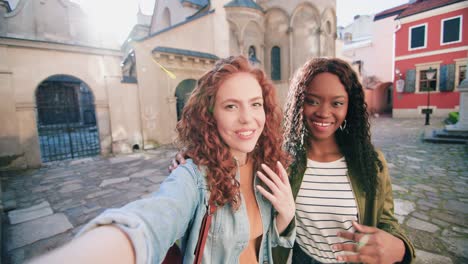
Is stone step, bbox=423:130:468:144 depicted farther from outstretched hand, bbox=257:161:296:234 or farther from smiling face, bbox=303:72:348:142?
outstretched hand, bbox=257:161:296:234

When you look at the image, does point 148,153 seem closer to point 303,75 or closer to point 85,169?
point 85,169

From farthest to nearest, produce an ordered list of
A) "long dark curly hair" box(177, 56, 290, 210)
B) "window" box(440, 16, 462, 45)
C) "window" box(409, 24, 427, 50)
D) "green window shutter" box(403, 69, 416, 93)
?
"green window shutter" box(403, 69, 416, 93), "window" box(409, 24, 427, 50), "window" box(440, 16, 462, 45), "long dark curly hair" box(177, 56, 290, 210)

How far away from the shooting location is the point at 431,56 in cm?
1638

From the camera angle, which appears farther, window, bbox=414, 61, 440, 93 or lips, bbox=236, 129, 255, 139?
window, bbox=414, 61, 440, 93

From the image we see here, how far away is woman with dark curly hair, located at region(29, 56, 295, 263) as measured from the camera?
3.38ft

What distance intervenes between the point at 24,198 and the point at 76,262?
19.6 ft

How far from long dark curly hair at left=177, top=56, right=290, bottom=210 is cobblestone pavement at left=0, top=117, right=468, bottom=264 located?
8.29ft

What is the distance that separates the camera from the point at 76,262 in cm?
58

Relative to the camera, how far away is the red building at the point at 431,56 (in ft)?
49.7

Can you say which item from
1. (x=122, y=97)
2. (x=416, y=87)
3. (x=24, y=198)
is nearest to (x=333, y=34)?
(x=416, y=87)

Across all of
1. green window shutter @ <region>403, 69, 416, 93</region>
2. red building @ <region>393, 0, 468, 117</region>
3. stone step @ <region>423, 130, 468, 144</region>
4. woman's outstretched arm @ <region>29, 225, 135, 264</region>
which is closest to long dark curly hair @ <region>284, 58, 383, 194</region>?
woman's outstretched arm @ <region>29, 225, 135, 264</region>

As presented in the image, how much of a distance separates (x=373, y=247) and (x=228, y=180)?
35.2 inches

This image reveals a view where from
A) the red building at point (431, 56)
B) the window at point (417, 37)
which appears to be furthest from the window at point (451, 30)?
the window at point (417, 37)

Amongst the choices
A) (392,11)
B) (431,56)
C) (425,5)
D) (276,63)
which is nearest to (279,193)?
(276,63)
